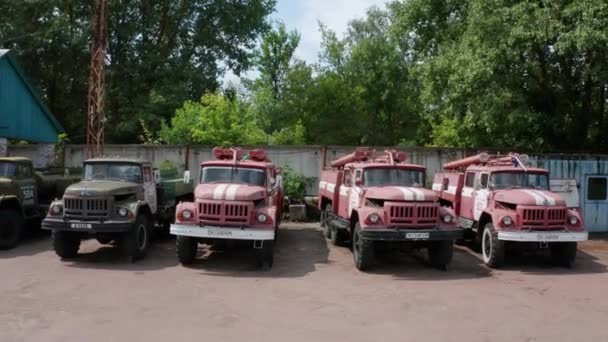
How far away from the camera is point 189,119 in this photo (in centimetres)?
2303

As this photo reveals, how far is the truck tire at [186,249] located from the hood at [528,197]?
6.44 m

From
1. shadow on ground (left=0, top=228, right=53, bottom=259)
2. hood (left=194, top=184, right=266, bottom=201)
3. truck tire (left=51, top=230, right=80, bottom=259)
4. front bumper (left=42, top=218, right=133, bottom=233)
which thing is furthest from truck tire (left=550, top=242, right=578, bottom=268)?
shadow on ground (left=0, top=228, right=53, bottom=259)

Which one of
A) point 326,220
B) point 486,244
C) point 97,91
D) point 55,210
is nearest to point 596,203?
point 486,244

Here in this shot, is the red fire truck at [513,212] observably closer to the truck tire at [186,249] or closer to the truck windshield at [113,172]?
the truck tire at [186,249]

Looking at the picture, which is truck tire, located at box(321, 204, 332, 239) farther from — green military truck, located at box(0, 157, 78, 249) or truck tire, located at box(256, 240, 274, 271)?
green military truck, located at box(0, 157, 78, 249)

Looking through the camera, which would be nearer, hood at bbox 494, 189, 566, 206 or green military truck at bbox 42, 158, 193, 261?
green military truck at bbox 42, 158, 193, 261

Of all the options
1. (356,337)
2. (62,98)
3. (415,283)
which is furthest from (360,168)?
(62,98)

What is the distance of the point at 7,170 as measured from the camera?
13578 mm

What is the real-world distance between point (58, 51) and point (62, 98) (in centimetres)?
379

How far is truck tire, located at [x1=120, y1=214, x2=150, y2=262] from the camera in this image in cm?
1159

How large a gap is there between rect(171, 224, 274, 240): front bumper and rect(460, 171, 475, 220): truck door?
5.42 m

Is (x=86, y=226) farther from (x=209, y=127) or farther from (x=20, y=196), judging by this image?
(x=209, y=127)

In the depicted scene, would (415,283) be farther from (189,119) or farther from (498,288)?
(189,119)

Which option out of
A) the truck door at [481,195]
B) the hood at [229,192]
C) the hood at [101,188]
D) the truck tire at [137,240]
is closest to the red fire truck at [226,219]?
the hood at [229,192]
